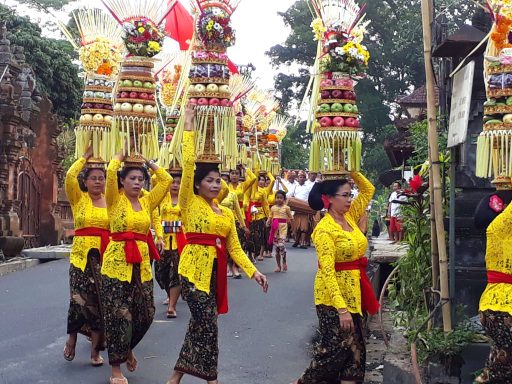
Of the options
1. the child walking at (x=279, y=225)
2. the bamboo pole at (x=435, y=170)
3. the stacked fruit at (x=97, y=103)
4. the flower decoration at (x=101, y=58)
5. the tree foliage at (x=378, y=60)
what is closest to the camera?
the bamboo pole at (x=435, y=170)

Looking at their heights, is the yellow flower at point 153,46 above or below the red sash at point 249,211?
above

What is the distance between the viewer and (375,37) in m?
33.2

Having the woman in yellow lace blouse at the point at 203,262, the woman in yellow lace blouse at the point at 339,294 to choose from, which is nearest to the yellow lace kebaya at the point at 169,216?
the woman in yellow lace blouse at the point at 203,262

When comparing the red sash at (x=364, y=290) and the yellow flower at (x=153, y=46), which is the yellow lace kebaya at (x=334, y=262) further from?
the yellow flower at (x=153, y=46)

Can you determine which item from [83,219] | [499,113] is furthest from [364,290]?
[83,219]

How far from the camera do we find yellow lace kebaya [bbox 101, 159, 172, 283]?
19.9 feet

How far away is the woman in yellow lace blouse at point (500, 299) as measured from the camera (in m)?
4.67

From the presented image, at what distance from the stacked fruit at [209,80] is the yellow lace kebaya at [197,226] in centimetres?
34

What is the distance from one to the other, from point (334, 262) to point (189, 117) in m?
1.62

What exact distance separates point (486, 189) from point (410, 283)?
45.1 inches

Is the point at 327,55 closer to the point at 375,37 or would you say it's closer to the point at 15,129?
the point at 15,129

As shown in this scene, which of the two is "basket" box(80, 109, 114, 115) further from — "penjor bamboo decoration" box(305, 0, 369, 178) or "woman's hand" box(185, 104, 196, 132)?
"penjor bamboo decoration" box(305, 0, 369, 178)

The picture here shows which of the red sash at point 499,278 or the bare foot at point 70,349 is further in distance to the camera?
the bare foot at point 70,349

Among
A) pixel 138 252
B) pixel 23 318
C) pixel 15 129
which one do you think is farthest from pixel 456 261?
pixel 15 129
